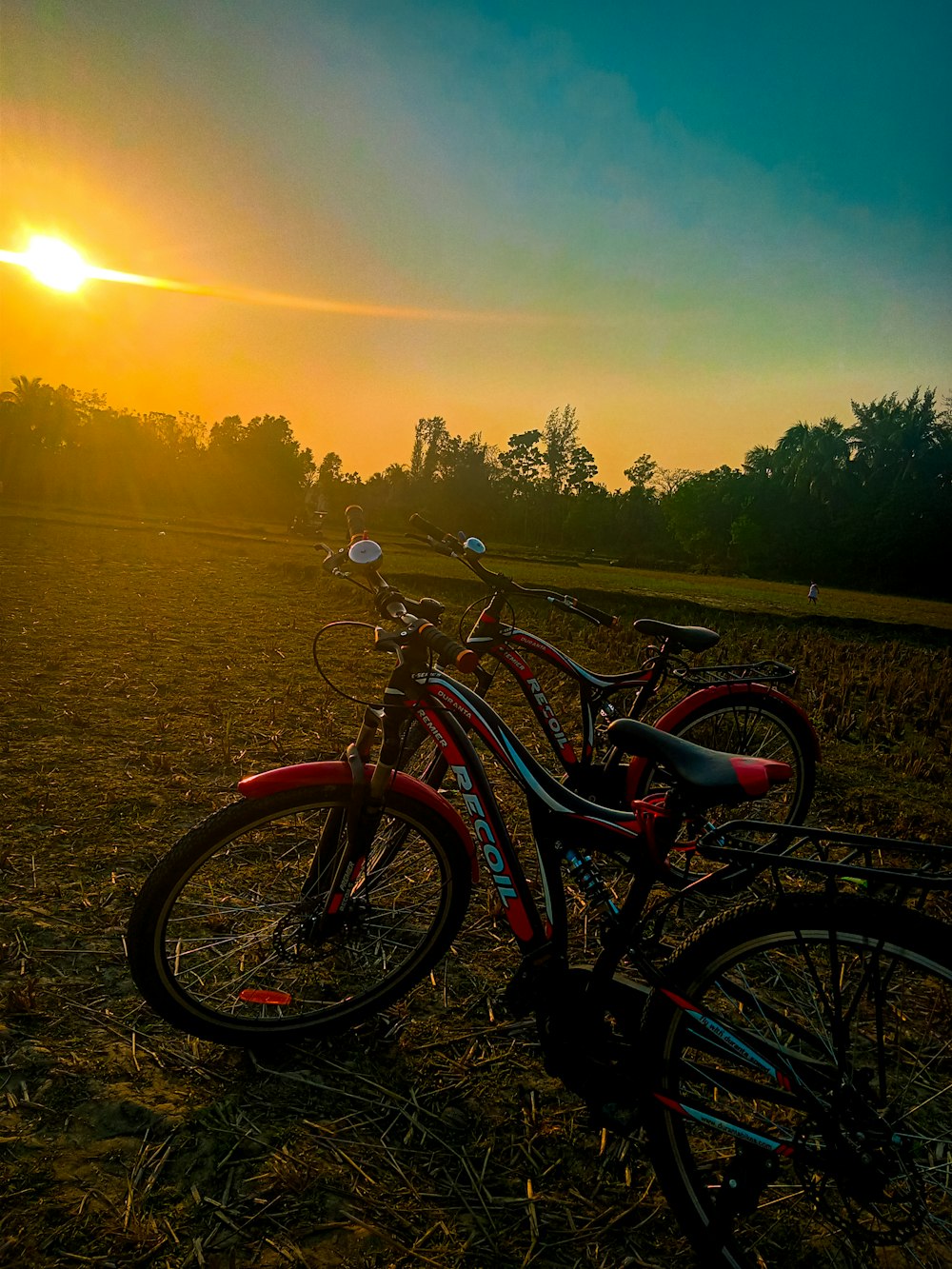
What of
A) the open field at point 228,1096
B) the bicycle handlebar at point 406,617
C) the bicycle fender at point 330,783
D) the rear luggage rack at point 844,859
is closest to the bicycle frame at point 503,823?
the bicycle fender at point 330,783

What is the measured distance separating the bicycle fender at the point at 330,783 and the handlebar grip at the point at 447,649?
48 cm

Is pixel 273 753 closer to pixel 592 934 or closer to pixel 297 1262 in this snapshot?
pixel 592 934

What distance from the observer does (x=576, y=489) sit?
93.6m

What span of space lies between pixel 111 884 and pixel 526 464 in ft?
314

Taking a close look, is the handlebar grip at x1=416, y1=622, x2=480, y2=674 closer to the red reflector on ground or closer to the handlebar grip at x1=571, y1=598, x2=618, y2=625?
the red reflector on ground

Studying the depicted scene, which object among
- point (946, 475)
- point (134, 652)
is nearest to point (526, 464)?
point (946, 475)

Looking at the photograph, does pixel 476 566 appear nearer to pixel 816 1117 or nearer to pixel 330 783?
pixel 330 783

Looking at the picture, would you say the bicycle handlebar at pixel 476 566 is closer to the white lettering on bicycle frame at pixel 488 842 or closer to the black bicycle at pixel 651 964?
the black bicycle at pixel 651 964

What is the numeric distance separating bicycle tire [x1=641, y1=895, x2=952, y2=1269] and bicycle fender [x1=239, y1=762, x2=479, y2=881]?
2.94ft

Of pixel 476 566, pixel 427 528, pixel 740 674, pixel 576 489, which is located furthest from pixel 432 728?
pixel 576 489

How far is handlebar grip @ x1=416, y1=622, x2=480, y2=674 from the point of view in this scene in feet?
7.00

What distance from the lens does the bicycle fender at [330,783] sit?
7.27ft

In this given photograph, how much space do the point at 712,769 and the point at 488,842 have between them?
2.81 feet

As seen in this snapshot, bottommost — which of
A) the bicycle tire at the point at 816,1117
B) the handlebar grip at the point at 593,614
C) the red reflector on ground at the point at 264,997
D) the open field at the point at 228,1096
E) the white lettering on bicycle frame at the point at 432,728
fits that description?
the open field at the point at 228,1096
